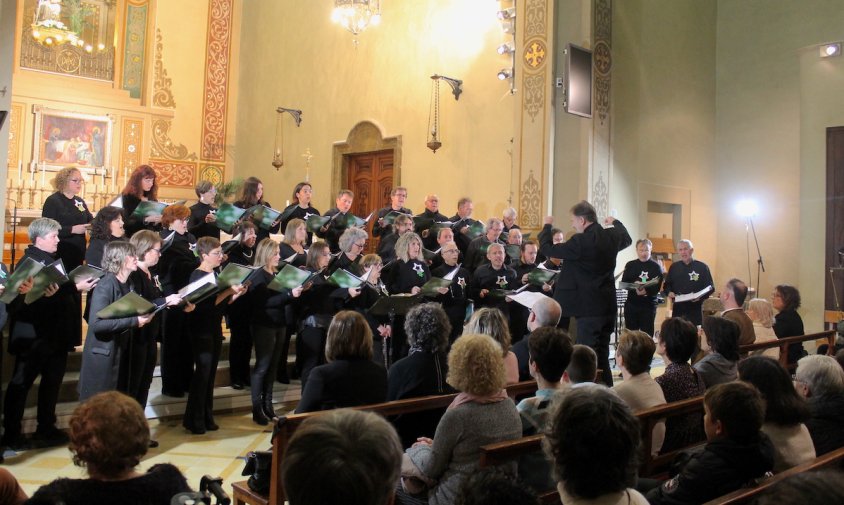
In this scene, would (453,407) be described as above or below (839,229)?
below

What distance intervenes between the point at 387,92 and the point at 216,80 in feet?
12.3

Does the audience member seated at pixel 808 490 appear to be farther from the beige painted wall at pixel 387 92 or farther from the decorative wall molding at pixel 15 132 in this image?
the decorative wall molding at pixel 15 132

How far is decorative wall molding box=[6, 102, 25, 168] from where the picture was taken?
10992 millimetres

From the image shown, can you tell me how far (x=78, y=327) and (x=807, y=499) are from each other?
15.4 ft

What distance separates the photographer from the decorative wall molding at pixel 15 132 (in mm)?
10992

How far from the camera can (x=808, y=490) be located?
1283mm

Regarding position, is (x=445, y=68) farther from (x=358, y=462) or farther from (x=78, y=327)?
(x=358, y=462)

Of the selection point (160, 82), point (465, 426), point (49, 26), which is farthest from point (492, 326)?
point (160, 82)

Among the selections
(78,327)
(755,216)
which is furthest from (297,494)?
(755,216)

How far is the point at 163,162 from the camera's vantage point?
12.5 m

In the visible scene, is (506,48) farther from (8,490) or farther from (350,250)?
(8,490)

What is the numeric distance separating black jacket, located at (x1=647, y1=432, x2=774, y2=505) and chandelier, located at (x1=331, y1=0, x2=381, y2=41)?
858 centimetres

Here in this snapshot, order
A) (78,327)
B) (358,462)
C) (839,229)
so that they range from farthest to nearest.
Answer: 1. (839,229)
2. (78,327)
3. (358,462)

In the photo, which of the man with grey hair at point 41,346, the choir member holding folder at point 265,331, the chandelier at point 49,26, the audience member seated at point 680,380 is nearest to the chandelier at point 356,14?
the chandelier at point 49,26
